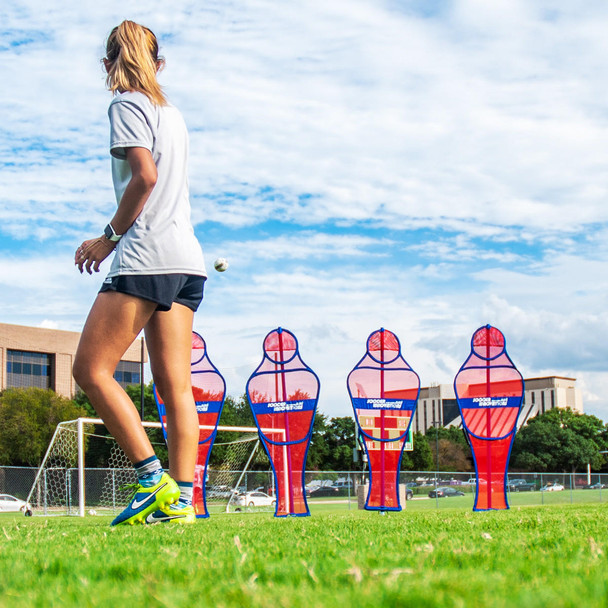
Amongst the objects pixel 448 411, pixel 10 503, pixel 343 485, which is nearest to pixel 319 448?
pixel 343 485

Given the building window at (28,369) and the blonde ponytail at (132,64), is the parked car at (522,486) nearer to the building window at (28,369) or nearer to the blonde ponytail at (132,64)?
the blonde ponytail at (132,64)

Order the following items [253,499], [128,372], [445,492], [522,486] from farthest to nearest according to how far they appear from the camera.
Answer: [128,372] < [522,486] < [445,492] < [253,499]

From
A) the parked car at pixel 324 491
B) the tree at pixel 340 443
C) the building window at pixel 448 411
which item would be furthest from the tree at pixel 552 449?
the building window at pixel 448 411

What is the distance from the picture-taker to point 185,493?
13.8 ft

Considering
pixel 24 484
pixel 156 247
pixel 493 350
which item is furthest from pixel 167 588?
pixel 24 484

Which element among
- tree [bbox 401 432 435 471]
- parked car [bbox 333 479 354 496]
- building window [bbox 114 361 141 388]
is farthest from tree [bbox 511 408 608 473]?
parked car [bbox 333 479 354 496]

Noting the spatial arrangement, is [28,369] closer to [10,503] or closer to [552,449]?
[10,503]

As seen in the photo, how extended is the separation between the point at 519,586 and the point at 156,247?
9.51ft

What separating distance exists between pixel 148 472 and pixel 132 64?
233 cm

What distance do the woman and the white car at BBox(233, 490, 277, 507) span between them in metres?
25.8

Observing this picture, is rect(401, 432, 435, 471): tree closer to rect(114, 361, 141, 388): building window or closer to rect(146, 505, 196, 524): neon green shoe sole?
rect(114, 361, 141, 388): building window

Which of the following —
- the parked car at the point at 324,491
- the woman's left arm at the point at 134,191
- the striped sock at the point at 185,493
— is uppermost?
the woman's left arm at the point at 134,191

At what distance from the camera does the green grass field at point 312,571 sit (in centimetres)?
143

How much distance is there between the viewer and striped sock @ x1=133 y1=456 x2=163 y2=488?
3.93 meters
